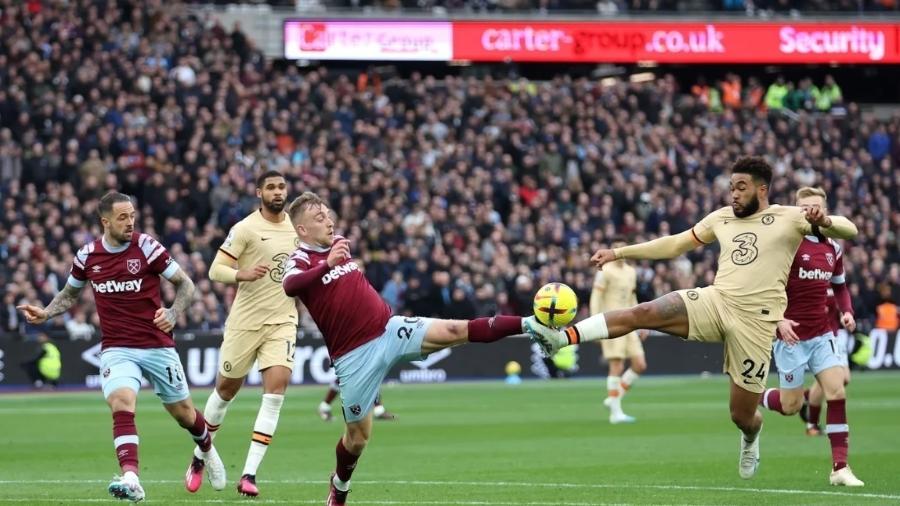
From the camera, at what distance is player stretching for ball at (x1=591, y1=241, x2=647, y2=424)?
73.6 feet

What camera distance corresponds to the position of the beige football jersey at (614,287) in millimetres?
23453

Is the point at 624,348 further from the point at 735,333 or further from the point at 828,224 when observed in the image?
the point at 828,224

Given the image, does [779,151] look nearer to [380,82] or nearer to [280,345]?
[380,82]

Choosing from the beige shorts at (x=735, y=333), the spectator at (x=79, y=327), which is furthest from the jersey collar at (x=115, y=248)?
the spectator at (x=79, y=327)

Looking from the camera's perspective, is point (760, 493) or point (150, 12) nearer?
point (760, 493)

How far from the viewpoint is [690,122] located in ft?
147

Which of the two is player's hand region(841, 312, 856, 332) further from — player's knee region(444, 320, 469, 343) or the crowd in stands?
the crowd in stands

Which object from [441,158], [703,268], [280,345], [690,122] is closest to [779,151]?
[690,122]

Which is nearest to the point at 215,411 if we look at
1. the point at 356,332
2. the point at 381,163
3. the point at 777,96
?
the point at 356,332

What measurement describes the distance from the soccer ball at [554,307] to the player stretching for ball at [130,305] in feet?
10.8

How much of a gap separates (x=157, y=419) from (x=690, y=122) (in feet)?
82.6

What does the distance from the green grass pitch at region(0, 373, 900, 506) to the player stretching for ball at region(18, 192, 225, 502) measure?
3.80ft

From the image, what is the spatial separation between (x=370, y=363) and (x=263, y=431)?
2854 mm

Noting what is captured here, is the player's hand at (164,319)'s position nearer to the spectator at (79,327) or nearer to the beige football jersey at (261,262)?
the beige football jersey at (261,262)
